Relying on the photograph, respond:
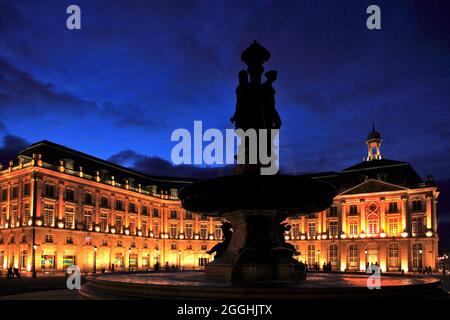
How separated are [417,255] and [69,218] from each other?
45.0 meters

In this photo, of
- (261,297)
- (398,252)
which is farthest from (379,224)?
(261,297)

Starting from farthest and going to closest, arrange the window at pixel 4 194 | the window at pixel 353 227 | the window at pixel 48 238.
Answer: the window at pixel 353 227
the window at pixel 4 194
the window at pixel 48 238

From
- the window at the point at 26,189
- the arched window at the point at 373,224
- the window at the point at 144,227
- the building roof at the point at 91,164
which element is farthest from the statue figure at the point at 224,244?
the window at the point at 144,227

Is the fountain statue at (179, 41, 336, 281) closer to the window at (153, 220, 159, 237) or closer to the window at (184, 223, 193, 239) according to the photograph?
the window at (153, 220, 159, 237)

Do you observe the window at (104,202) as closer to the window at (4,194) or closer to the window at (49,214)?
the window at (49,214)

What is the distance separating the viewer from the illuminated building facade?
53.2 m

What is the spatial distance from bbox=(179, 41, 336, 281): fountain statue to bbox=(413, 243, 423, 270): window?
5387 centimetres

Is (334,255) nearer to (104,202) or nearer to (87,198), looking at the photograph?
(104,202)

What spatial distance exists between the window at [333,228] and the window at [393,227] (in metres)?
7.70

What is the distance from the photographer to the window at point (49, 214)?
53.3 m

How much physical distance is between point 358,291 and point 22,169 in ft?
167

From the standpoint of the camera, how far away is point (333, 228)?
7206 cm

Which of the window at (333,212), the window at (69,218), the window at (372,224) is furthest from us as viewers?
the window at (333,212)

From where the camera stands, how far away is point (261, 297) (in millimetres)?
9352
